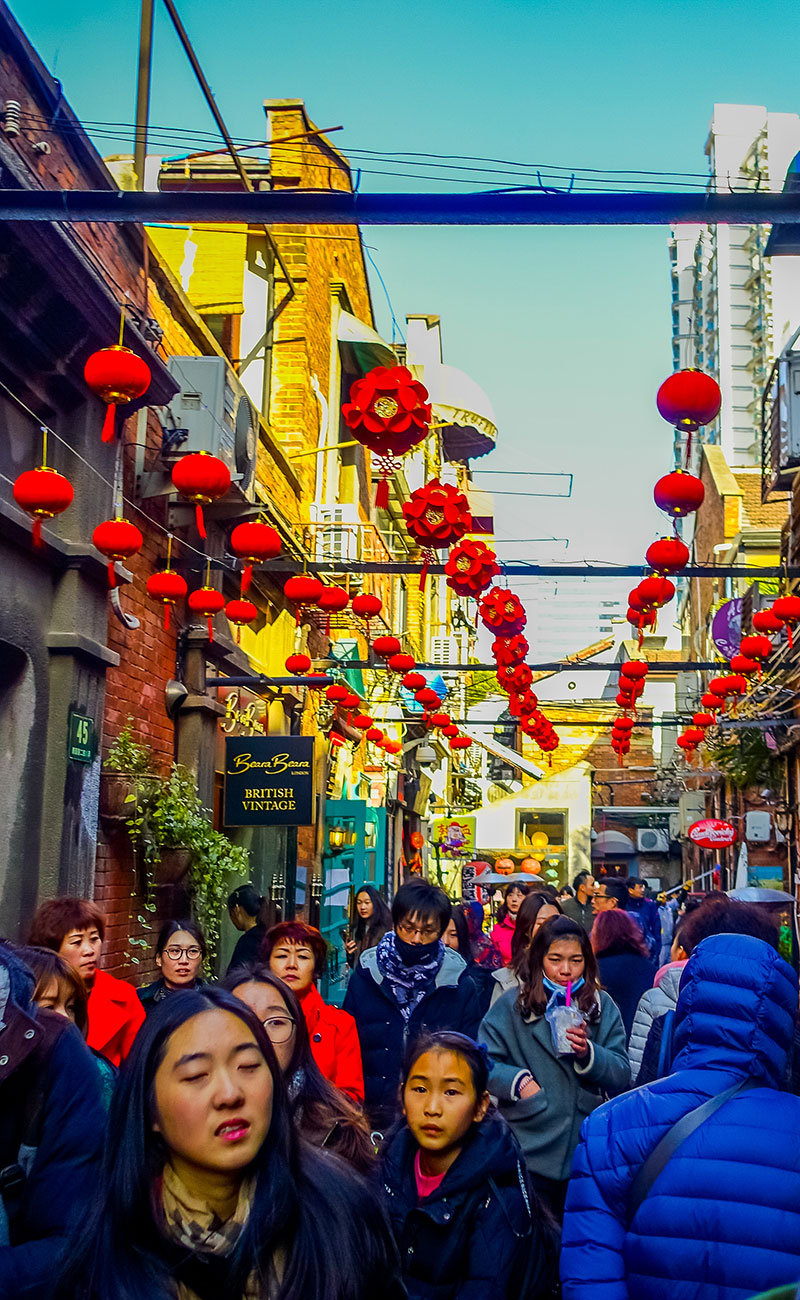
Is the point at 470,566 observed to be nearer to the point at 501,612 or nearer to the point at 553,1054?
the point at 501,612

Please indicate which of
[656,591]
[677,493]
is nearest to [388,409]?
[677,493]

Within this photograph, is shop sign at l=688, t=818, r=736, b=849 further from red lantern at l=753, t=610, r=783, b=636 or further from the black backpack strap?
the black backpack strap

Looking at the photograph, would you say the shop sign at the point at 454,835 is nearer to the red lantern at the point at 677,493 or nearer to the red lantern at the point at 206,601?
the red lantern at the point at 206,601

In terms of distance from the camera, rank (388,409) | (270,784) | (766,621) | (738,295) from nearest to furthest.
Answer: (388,409), (270,784), (766,621), (738,295)

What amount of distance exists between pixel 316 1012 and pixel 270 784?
7284 millimetres

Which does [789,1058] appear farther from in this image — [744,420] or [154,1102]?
[744,420]

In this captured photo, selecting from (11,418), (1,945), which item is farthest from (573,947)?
(11,418)

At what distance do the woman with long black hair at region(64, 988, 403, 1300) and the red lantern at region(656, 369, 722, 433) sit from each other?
220 inches

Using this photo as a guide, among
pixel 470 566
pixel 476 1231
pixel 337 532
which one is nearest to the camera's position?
pixel 476 1231

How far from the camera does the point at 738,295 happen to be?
64.9m

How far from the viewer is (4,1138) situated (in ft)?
9.01

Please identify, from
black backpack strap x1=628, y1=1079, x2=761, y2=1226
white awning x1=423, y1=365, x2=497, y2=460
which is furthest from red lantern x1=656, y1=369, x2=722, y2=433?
white awning x1=423, y1=365, x2=497, y2=460

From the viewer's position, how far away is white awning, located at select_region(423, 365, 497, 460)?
36.4m

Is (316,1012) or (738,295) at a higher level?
(738,295)
